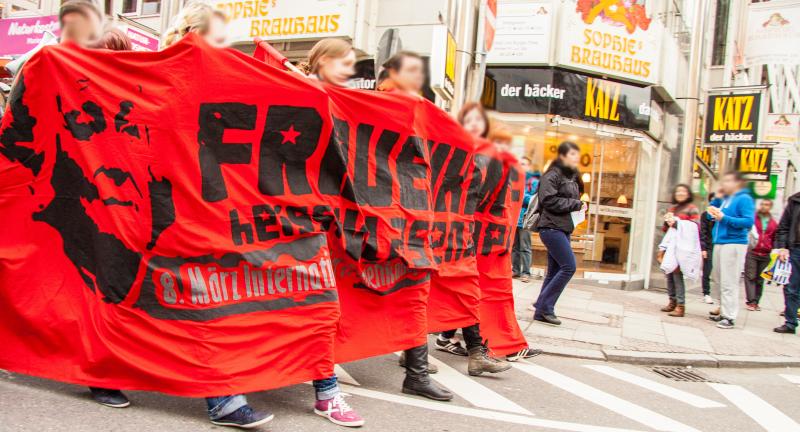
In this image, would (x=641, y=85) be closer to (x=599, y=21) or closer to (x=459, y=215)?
(x=599, y=21)

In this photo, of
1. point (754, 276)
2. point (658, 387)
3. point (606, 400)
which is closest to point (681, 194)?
point (754, 276)

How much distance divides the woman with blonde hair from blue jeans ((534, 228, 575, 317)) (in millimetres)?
4152

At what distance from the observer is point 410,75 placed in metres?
3.77

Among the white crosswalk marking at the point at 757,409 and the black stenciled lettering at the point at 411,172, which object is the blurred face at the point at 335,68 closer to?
the black stenciled lettering at the point at 411,172

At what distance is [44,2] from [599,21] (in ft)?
58.3

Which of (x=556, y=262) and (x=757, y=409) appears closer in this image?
(x=757, y=409)

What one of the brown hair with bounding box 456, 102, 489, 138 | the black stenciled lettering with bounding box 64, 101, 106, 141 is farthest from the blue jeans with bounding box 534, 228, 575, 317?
the black stenciled lettering with bounding box 64, 101, 106, 141

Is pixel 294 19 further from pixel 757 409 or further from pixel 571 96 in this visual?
pixel 757 409

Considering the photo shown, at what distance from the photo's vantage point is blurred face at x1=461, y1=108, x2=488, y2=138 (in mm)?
3316

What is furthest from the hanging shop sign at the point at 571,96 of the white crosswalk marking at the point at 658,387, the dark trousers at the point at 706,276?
the white crosswalk marking at the point at 658,387

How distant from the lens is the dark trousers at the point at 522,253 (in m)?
10.4

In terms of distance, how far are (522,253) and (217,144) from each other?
783cm

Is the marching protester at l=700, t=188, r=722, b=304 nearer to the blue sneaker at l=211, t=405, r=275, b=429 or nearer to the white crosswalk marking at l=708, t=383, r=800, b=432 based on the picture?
the white crosswalk marking at l=708, t=383, r=800, b=432

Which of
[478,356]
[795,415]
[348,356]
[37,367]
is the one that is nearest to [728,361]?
[795,415]
